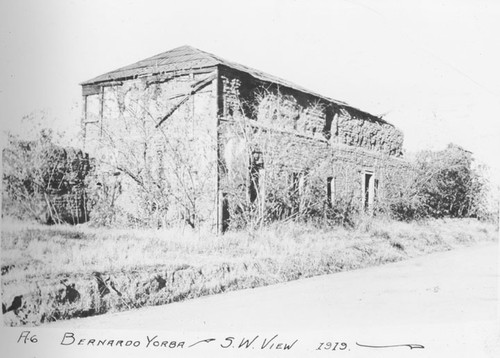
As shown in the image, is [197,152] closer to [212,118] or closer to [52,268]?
[212,118]

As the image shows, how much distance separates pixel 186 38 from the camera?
4.33 m

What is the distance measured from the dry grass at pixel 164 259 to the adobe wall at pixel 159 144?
0.22 meters

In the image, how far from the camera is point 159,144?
15.0 ft

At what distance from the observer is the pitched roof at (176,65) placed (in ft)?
14.5

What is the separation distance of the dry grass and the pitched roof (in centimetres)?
118

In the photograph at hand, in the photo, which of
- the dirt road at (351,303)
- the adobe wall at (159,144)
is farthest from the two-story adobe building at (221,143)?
the dirt road at (351,303)

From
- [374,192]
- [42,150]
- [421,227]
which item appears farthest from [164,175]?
[421,227]

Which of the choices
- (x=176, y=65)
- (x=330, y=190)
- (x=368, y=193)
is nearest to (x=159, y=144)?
(x=176, y=65)

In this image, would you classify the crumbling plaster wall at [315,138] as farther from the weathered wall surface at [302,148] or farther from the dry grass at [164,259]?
the dry grass at [164,259]

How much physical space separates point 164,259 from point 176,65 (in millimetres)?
1480

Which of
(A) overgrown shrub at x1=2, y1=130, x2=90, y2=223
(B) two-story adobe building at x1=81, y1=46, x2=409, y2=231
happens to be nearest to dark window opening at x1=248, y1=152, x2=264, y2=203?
(B) two-story adobe building at x1=81, y1=46, x2=409, y2=231

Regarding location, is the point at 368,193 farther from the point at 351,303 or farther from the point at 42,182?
the point at 42,182

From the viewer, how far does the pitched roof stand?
4434 mm

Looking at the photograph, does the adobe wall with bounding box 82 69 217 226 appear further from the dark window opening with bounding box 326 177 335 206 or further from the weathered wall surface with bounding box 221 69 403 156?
the dark window opening with bounding box 326 177 335 206
